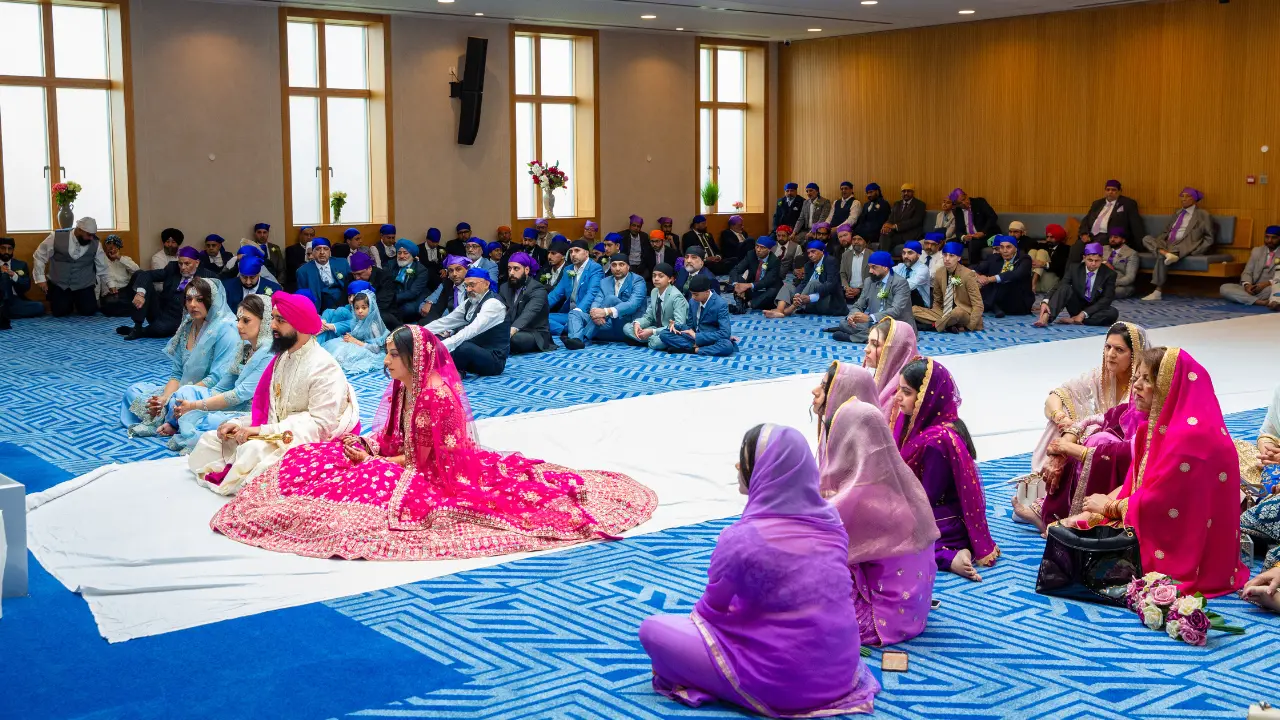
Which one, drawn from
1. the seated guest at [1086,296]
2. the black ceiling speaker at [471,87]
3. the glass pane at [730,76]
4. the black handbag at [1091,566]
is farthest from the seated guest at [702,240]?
the black handbag at [1091,566]

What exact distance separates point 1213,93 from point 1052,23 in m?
2.23

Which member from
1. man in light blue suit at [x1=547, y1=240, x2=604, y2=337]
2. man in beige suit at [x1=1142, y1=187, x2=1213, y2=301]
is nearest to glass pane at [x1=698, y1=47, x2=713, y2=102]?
man in beige suit at [x1=1142, y1=187, x2=1213, y2=301]

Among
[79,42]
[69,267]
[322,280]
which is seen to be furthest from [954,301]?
[79,42]

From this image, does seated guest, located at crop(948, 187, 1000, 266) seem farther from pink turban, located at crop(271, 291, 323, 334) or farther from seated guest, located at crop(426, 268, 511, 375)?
pink turban, located at crop(271, 291, 323, 334)

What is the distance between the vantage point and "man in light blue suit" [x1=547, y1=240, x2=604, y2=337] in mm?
11586

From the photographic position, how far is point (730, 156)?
19.5 meters

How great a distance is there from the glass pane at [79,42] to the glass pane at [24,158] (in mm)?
425

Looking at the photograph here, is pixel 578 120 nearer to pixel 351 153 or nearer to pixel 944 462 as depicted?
pixel 351 153

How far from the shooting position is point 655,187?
18234 millimetres

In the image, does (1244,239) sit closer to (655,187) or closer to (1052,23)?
(1052,23)

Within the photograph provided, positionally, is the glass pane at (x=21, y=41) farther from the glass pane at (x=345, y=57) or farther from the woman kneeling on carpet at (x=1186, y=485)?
the woman kneeling on carpet at (x=1186, y=485)

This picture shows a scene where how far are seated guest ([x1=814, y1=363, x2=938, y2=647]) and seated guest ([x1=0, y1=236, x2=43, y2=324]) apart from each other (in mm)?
11031

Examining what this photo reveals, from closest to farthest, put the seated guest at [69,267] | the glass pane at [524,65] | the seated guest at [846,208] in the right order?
the seated guest at [69,267]
the glass pane at [524,65]
the seated guest at [846,208]

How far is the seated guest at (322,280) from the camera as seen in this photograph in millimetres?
12977
